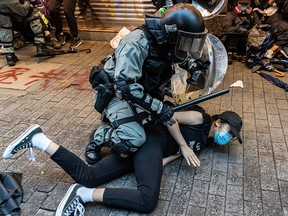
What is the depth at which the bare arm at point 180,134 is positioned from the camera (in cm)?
229

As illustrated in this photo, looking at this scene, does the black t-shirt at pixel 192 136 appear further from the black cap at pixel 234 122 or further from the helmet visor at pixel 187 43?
the helmet visor at pixel 187 43

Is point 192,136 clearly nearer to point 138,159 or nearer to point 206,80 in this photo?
point 138,159

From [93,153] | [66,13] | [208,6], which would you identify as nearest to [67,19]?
[66,13]

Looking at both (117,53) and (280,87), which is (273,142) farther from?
(117,53)

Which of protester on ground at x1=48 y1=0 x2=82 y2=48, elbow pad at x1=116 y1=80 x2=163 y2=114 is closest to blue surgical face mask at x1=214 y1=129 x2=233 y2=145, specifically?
elbow pad at x1=116 y1=80 x2=163 y2=114

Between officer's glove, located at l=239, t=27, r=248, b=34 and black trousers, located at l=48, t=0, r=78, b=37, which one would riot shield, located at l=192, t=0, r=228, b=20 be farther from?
black trousers, located at l=48, t=0, r=78, b=37

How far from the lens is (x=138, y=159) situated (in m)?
2.15

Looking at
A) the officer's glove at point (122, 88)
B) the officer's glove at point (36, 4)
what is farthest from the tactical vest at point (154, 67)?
the officer's glove at point (36, 4)

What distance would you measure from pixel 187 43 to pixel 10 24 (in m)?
3.44

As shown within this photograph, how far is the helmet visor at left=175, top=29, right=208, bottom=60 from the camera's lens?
1.95 meters

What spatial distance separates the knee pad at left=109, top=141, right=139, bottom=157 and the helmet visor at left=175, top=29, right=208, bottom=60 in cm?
72

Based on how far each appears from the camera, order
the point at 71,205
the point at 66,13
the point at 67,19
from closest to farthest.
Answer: the point at 71,205 < the point at 66,13 < the point at 67,19

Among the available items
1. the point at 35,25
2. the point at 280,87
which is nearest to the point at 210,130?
the point at 280,87

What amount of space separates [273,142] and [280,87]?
4.46 ft
